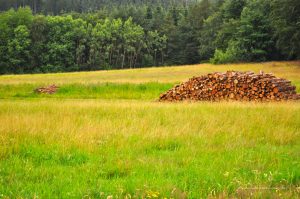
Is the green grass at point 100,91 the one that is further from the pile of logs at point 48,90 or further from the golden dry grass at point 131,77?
the golden dry grass at point 131,77

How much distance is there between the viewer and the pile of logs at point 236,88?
62.1 ft

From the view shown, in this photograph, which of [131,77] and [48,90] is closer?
[48,90]

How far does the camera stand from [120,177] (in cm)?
570

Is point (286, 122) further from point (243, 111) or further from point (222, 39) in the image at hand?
point (222, 39)

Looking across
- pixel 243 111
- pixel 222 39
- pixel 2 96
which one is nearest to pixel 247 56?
pixel 222 39

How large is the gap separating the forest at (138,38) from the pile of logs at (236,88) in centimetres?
4618

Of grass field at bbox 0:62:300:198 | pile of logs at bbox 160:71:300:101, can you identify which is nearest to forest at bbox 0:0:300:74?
pile of logs at bbox 160:71:300:101

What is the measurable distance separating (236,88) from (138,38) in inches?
3319

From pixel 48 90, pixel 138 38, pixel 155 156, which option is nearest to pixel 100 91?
pixel 48 90

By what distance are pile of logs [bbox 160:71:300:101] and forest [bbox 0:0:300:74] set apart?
46.2 metres

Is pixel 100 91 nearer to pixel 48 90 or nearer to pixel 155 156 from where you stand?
pixel 48 90

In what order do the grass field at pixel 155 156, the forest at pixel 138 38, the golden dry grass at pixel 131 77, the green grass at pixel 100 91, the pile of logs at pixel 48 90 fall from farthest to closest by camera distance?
the forest at pixel 138 38, the golden dry grass at pixel 131 77, the pile of logs at pixel 48 90, the green grass at pixel 100 91, the grass field at pixel 155 156

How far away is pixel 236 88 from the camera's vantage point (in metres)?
20.1

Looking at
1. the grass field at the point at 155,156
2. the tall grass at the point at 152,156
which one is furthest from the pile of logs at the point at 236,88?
the tall grass at the point at 152,156
